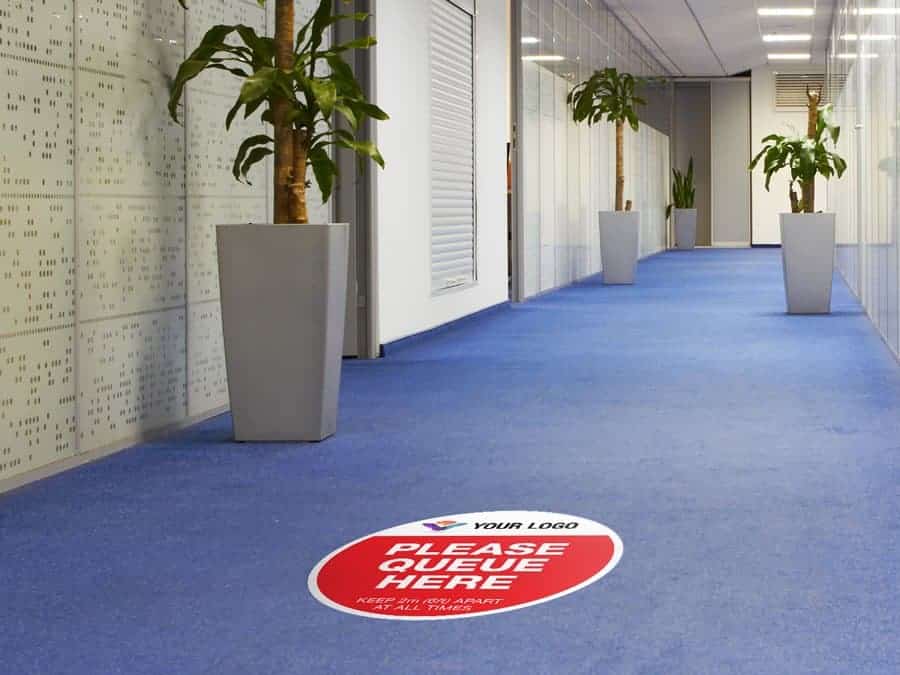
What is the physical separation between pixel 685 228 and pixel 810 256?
16763mm

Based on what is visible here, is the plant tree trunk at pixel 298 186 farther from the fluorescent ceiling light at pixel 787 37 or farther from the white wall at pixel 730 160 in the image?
the white wall at pixel 730 160

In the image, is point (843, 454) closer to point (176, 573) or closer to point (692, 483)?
point (692, 483)

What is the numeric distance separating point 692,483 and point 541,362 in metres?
3.48

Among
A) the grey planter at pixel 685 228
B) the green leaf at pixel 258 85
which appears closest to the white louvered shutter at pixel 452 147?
the green leaf at pixel 258 85

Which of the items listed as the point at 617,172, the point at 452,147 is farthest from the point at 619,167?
the point at 452,147

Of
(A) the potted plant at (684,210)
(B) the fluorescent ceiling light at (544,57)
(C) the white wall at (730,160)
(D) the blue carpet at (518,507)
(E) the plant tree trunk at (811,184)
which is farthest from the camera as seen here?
(C) the white wall at (730,160)

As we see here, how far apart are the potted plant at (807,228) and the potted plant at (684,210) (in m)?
16.0

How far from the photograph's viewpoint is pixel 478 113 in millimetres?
11008

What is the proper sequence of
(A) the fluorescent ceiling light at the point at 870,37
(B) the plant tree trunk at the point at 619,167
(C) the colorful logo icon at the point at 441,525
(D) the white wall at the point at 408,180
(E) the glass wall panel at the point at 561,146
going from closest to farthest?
(C) the colorful logo icon at the point at 441,525, (A) the fluorescent ceiling light at the point at 870,37, (D) the white wall at the point at 408,180, (E) the glass wall panel at the point at 561,146, (B) the plant tree trunk at the point at 619,167

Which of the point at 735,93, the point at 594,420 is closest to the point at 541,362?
the point at 594,420

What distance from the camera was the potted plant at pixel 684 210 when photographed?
1046 inches

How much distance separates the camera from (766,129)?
90.6ft

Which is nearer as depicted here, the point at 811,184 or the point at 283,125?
the point at 283,125

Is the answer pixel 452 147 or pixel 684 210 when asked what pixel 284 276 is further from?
pixel 684 210
